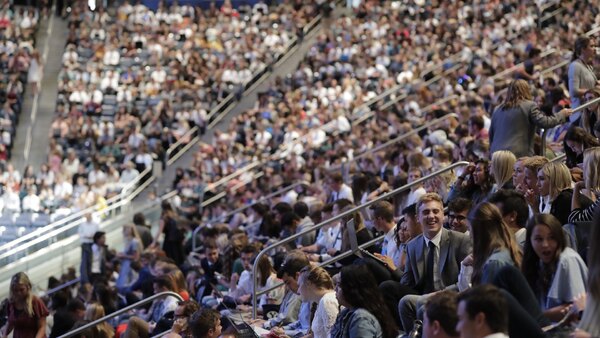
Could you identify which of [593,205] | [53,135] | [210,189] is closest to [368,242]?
[593,205]

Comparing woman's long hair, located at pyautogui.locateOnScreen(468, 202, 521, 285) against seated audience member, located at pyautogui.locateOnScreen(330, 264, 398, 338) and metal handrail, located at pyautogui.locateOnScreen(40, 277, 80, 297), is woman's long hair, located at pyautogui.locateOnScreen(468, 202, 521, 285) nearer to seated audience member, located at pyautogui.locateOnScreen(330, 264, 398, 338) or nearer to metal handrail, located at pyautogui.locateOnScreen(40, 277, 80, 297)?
seated audience member, located at pyautogui.locateOnScreen(330, 264, 398, 338)

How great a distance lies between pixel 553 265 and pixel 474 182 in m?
3.39

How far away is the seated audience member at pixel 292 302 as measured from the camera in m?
8.70

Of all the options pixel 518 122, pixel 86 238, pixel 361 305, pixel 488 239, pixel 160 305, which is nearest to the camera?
pixel 488 239

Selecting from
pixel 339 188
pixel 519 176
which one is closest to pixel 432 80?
pixel 339 188

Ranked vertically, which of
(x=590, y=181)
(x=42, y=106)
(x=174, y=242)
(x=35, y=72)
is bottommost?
(x=590, y=181)

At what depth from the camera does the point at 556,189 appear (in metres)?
7.77

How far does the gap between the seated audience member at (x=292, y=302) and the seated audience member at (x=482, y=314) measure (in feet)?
11.2

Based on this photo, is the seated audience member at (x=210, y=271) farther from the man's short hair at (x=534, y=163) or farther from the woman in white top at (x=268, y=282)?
the man's short hair at (x=534, y=163)

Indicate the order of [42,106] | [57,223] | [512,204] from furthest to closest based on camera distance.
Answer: [42,106] → [57,223] → [512,204]

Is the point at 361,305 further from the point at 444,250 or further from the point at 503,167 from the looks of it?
the point at 503,167

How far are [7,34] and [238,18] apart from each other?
19.8 feet

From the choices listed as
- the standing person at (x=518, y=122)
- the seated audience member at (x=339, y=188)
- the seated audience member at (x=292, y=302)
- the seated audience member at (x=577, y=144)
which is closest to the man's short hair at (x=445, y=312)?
the seated audience member at (x=292, y=302)

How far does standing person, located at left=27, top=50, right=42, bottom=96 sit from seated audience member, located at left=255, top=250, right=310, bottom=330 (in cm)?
2019
